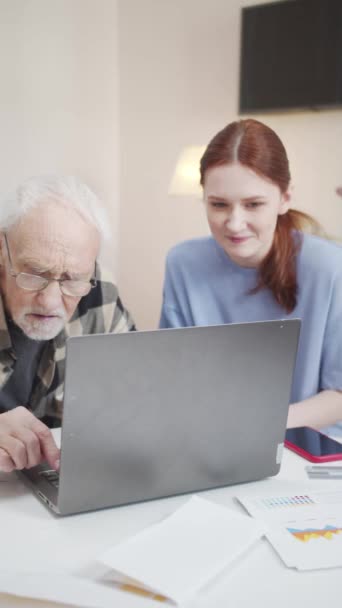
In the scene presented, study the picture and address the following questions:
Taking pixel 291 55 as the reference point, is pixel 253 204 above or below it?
below

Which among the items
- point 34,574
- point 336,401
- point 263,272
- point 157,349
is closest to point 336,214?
point 263,272

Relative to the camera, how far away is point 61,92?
126 inches

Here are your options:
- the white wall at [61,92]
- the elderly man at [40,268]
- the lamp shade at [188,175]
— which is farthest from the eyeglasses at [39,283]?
the lamp shade at [188,175]

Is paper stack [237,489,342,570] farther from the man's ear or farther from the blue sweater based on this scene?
the man's ear

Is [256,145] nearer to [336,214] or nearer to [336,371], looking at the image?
[336,371]

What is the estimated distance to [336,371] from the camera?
4.93 feet

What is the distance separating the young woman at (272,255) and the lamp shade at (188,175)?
166 centimetres

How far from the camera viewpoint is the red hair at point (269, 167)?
151cm

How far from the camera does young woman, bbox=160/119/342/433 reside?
150 cm

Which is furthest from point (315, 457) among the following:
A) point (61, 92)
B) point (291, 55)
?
point (61, 92)

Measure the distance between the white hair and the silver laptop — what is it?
20.3 inches

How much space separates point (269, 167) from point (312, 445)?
71 centimetres

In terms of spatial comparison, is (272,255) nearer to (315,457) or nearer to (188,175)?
(315,457)

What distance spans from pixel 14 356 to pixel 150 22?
2741 millimetres
